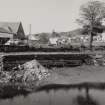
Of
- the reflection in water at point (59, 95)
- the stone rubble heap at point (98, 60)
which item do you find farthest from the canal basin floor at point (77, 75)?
the reflection in water at point (59, 95)

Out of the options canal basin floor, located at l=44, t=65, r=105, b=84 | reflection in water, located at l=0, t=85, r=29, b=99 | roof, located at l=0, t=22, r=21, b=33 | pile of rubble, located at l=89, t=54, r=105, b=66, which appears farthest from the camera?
roof, located at l=0, t=22, r=21, b=33

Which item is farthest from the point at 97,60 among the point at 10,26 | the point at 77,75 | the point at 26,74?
the point at 10,26

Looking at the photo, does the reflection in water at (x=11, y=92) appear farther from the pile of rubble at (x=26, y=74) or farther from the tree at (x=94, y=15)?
the tree at (x=94, y=15)

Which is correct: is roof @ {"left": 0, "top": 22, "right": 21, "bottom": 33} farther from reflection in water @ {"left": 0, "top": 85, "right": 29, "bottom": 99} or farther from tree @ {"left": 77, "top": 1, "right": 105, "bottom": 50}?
reflection in water @ {"left": 0, "top": 85, "right": 29, "bottom": 99}

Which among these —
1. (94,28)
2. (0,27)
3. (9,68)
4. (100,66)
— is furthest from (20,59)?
(0,27)

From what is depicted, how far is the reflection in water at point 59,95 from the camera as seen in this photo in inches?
787

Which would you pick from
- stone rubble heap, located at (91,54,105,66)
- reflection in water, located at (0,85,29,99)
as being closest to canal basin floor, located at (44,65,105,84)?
stone rubble heap, located at (91,54,105,66)

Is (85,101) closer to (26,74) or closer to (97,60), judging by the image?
(26,74)

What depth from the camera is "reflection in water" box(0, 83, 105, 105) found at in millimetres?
20000

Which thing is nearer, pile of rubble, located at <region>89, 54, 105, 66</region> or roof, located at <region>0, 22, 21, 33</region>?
pile of rubble, located at <region>89, 54, 105, 66</region>

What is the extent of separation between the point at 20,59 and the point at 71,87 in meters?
12.3

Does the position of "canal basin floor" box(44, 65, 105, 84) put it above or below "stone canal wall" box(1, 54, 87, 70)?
below

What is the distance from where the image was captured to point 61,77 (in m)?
31.1

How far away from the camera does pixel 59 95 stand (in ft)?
74.0
